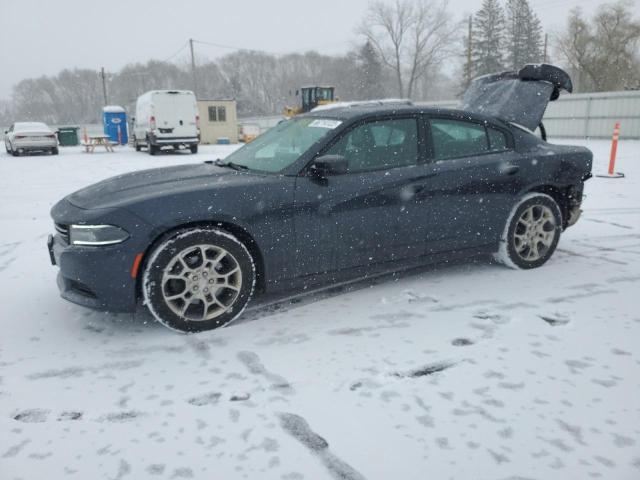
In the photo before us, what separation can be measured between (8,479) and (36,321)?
181cm

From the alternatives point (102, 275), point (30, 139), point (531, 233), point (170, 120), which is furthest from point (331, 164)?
point (30, 139)

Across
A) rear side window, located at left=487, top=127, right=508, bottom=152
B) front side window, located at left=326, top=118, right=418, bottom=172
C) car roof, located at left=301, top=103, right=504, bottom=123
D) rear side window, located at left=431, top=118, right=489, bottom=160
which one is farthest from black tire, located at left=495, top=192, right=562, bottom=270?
front side window, located at left=326, top=118, right=418, bottom=172

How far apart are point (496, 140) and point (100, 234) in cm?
331

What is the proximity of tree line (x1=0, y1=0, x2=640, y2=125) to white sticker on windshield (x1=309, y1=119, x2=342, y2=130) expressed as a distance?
94.0 ft

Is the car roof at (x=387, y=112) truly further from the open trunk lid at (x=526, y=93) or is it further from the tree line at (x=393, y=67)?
the tree line at (x=393, y=67)

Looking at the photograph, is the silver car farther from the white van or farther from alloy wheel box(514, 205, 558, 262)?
alloy wheel box(514, 205, 558, 262)

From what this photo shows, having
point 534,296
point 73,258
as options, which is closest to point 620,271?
point 534,296

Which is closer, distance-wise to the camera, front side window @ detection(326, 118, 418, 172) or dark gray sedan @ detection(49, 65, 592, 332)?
dark gray sedan @ detection(49, 65, 592, 332)

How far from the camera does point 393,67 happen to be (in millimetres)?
62500

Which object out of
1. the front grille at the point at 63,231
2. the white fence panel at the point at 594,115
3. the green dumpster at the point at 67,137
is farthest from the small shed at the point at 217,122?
the front grille at the point at 63,231

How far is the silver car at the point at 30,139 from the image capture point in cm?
2061

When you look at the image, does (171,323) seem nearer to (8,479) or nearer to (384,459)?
(8,479)

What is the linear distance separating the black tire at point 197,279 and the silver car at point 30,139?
2099 cm

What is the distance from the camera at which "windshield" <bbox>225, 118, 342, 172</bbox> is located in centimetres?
380
